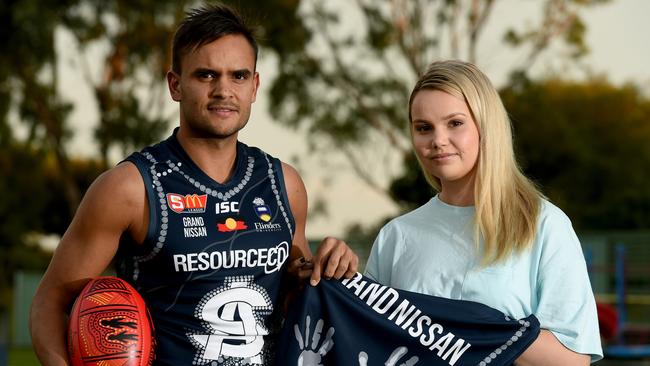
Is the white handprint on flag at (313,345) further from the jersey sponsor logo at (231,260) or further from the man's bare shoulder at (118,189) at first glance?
the man's bare shoulder at (118,189)

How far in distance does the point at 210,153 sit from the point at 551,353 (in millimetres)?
1329

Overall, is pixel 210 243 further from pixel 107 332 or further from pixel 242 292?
pixel 107 332

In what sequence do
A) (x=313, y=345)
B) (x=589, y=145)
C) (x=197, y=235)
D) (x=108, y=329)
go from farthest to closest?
(x=589, y=145)
(x=313, y=345)
(x=197, y=235)
(x=108, y=329)

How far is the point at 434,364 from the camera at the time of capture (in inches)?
154

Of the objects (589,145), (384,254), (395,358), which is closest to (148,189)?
(384,254)

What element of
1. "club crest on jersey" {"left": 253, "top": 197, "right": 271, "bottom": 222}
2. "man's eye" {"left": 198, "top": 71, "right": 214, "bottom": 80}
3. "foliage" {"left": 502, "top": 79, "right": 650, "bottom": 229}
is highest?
"man's eye" {"left": 198, "top": 71, "right": 214, "bottom": 80}

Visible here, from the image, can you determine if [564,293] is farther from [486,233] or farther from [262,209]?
[262,209]

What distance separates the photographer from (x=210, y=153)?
3.94m

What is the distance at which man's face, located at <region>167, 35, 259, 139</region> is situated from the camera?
3.85 m

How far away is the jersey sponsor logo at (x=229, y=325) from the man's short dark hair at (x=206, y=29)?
0.79 meters

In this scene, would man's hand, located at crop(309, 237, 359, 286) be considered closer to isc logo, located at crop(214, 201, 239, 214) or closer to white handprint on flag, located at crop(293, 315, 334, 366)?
white handprint on flag, located at crop(293, 315, 334, 366)

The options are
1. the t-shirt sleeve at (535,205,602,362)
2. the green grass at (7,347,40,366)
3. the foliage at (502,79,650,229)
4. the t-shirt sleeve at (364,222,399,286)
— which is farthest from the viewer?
the foliage at (502,79,650,229)

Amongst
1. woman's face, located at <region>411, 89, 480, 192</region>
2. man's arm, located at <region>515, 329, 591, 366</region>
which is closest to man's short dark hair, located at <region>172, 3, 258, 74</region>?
woman's face, located at <region>411, 89, 480, 192</region>

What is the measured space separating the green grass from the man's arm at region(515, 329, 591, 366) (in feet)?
48.1
